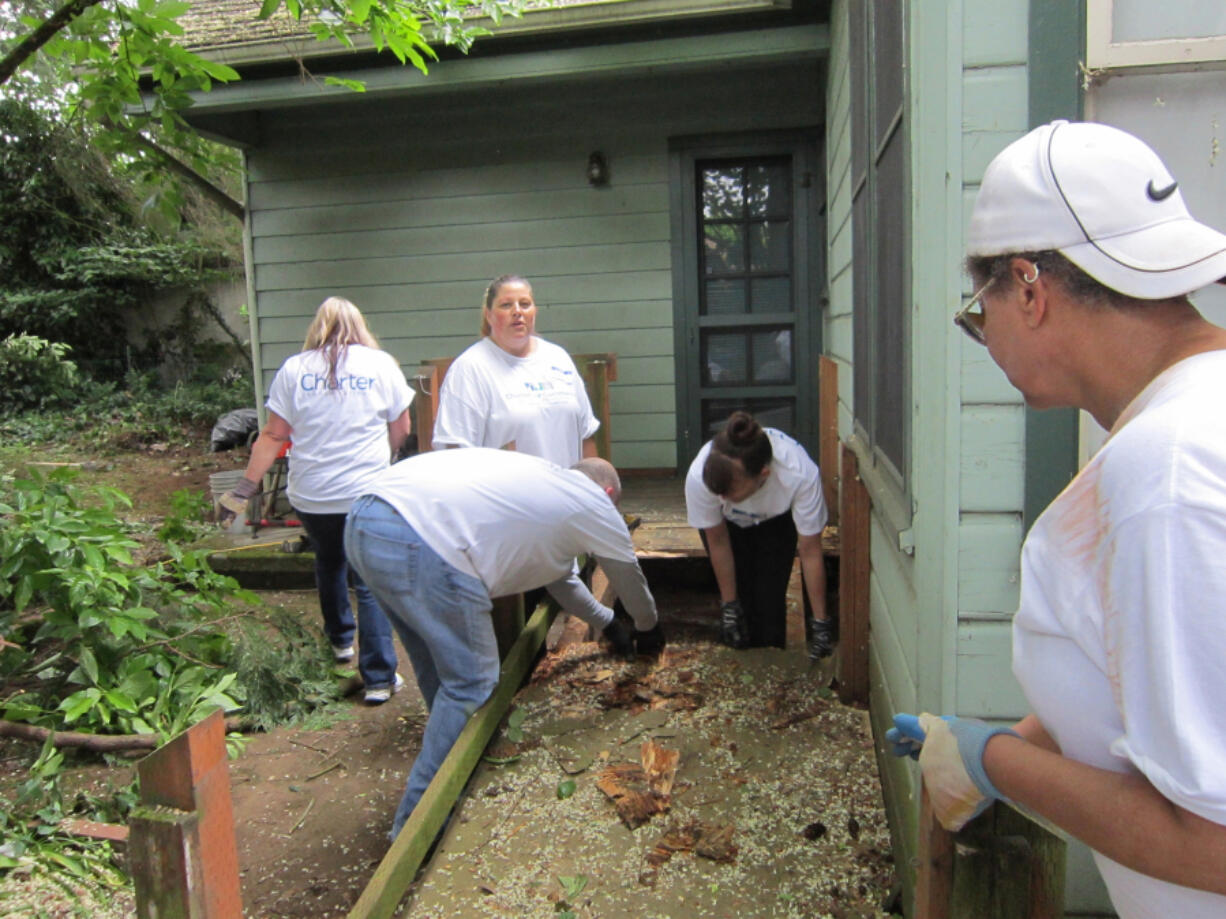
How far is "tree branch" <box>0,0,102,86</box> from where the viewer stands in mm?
3598

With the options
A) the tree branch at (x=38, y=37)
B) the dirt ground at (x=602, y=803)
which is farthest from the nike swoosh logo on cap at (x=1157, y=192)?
the tree branch at (x=38, y=37)

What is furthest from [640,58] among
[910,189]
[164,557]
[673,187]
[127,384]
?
[127,384]

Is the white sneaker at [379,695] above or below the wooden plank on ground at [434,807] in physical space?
below

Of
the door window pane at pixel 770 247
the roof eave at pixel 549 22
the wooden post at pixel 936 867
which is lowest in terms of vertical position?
the wooden post at pixel 936 867

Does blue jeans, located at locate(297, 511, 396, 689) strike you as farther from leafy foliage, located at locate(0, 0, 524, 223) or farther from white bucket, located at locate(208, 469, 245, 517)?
white bucket, located at locate(208, 469, 245, 517)

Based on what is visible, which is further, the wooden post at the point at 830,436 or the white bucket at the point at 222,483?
the white bucket at the point at 222,483

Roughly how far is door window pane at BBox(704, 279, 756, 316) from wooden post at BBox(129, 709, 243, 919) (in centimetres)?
600

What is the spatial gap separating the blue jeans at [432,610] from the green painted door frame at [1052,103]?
→ 171 cm

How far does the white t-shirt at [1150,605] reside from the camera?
0.76 m

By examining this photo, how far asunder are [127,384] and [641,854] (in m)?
15.1

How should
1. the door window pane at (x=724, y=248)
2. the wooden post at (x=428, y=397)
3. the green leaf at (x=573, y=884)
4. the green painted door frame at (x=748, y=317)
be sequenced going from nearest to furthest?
the green leaf at (x=573, y=884), the wooden post at (x=428, y=397), the green painted door frame at (x=748, y=317), the door window pane at (x=724, y=248)

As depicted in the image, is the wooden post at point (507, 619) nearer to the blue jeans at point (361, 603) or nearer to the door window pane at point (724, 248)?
the blue jeans at point (361, 603)

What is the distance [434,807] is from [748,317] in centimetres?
493

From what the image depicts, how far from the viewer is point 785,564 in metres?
4.64
